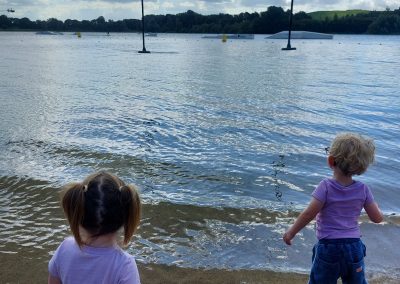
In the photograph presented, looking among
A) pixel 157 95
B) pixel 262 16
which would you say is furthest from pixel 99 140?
pixel 262 16

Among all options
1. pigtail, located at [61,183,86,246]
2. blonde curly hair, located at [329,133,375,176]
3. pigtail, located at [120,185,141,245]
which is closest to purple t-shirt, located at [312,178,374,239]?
blonde curly hair, located at [329,133,375,176]

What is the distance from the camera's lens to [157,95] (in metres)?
17.6

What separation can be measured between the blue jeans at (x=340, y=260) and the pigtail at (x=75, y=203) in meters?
1.78

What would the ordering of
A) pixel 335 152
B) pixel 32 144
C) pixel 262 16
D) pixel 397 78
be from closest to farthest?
pixel 335 152, pixel 32 144, pixel 397 78, pixel 262 16

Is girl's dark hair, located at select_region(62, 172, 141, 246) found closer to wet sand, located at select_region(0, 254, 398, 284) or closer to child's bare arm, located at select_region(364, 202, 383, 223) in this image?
child's bare arm, located at select_region(364, 202, 383, 223)

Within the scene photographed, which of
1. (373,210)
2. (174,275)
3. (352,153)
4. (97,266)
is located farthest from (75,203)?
(174,275)

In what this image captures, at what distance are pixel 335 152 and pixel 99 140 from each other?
7917mm

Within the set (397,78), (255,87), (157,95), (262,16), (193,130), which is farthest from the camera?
(262,16)

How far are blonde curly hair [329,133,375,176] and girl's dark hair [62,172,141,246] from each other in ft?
4.93

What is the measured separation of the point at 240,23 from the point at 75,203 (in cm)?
16099

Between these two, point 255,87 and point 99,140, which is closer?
point 99,140

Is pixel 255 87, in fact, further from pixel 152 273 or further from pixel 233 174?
pixel 152 273

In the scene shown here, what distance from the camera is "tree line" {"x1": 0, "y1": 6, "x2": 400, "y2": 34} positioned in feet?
472

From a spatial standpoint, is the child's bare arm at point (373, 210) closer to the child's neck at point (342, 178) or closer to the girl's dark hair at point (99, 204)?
the child's neck at point (342, 178)
